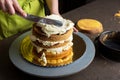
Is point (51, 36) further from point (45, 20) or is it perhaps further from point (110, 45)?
point (110, 45)

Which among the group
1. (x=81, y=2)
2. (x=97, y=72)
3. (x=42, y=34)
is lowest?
(x=81, y=2)

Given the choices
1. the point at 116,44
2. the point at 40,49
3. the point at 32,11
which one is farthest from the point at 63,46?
the point at 32,11

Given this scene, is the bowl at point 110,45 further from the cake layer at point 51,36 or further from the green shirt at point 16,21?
the green shirt at point 16,21

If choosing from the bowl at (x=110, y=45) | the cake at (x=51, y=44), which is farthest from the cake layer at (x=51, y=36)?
the bowl at (x=110, y=45)

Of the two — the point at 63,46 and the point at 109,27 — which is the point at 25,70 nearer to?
the point at 63,46

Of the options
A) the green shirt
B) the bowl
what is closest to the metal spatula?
the bowl

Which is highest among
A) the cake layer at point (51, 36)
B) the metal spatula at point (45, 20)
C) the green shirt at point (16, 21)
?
the metal spatula at point (45, 20)

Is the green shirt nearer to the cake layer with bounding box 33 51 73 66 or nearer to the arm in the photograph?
the arm
